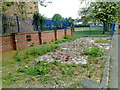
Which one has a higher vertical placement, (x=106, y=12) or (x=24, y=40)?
(x=106, y=12)

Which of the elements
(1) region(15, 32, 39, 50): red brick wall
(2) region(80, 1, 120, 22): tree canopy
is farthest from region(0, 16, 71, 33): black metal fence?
(2) region(80, 1, 120, 22): tree canopy

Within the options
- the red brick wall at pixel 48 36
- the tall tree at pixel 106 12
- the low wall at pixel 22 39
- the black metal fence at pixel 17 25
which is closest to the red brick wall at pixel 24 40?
the low wall at pixel 22 39

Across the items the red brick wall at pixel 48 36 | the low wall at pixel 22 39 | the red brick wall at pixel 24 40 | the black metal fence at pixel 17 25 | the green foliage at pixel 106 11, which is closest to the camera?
the low wall at pixel 22 39

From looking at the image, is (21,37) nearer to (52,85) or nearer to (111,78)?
(52,85)

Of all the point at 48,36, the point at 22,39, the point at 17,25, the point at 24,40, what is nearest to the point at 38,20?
the point at 48,36

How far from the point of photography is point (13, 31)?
23.7ft

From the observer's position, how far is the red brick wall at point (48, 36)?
969 centimetres

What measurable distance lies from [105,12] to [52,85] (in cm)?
1597

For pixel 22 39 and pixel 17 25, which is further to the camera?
pixel 22 39

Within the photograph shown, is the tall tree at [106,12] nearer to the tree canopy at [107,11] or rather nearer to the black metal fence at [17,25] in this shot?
the tree canopy at [107,11]

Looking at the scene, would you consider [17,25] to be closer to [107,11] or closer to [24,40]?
[24,40]

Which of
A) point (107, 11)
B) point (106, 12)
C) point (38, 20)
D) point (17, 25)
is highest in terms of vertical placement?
point (107, 11)

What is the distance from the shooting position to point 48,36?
10477 millimetres

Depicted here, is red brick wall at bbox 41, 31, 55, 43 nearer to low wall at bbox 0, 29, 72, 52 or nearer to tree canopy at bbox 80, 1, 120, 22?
low wall at bbox 0, 29, 72, 52
